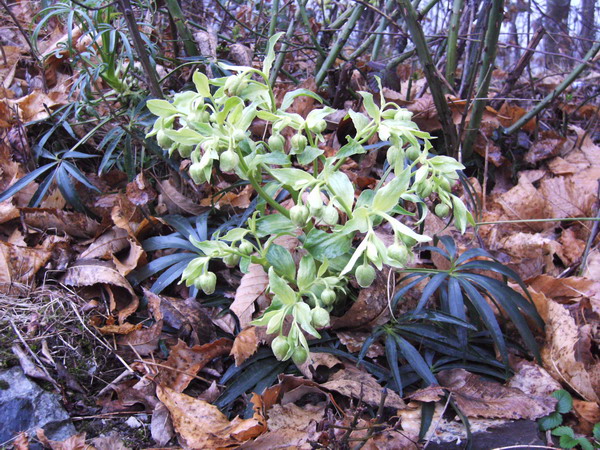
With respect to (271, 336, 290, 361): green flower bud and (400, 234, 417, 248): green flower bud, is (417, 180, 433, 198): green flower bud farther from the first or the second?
(271, 336, 290, 361): green flower bud


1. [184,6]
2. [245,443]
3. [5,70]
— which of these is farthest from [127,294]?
[184,6]

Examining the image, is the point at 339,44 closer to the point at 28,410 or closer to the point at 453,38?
the point at 453,38

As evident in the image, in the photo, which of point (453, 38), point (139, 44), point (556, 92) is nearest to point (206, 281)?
point (139, 44)

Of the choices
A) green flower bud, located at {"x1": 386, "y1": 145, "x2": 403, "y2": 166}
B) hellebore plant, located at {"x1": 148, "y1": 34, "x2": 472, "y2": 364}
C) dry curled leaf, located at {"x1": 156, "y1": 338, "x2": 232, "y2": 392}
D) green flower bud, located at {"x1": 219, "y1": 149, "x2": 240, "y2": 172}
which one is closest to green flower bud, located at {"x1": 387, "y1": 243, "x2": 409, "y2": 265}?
hellebore plant, located at {"x1": 148, "y1": 34, "x2": 472, "y2": 364}

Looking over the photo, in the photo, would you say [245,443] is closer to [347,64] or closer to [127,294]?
[127,294]

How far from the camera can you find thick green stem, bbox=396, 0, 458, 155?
5.24 ft

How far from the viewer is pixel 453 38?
6.50 feet

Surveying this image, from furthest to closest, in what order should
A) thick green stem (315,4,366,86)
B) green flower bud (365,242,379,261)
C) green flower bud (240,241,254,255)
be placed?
thick green stem (315,4,366,86), green flower bud (240,241,254,255), green flower bud (365,242,379,261)

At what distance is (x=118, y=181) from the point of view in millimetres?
1864

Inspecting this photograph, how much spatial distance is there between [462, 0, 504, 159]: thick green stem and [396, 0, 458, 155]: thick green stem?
0.51 ft

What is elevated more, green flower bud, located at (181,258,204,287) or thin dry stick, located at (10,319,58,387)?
green flower bud, located at (181,258,204,287)

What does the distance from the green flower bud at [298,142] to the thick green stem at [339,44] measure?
3.61ft

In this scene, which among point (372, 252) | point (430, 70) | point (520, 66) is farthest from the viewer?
point (520, 66)

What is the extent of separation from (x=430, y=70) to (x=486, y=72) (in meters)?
0.23
